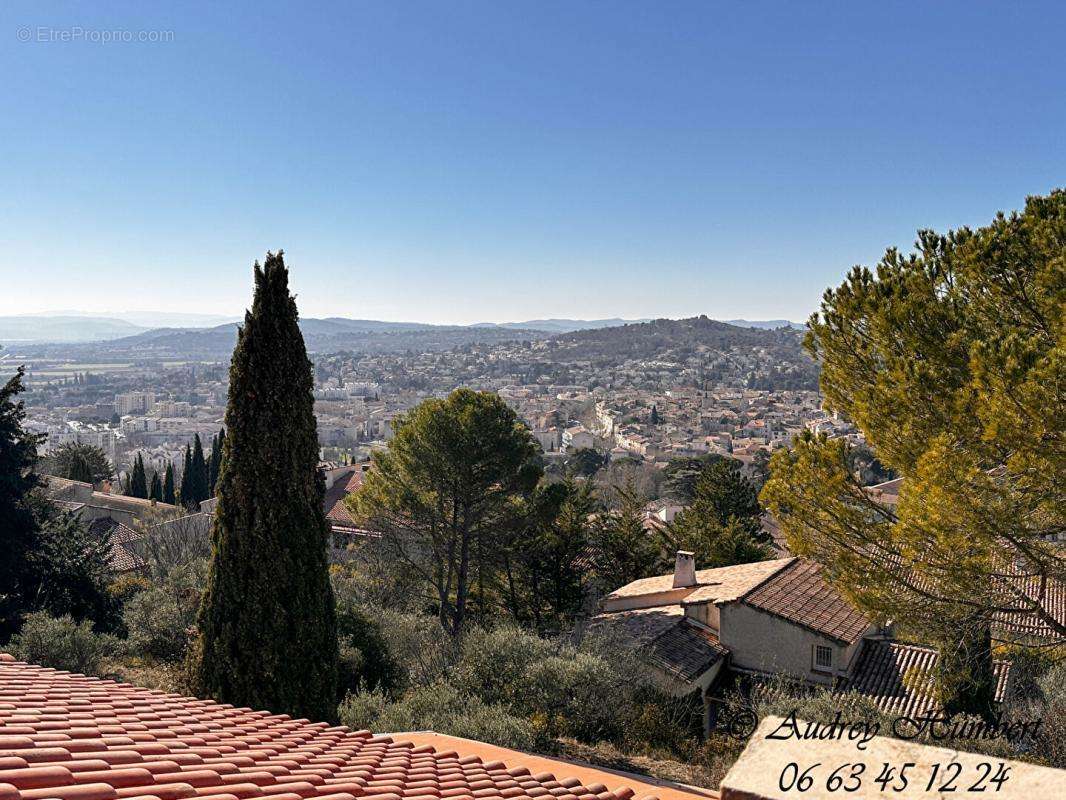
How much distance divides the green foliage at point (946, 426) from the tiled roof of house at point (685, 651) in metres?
4.73

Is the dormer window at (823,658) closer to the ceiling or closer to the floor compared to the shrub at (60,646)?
closer to the floor

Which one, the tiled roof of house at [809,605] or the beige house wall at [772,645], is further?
the tiled roof of house at [809,605]

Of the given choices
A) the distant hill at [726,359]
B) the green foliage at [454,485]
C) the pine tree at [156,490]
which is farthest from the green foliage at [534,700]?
the distant hill at [726,359]

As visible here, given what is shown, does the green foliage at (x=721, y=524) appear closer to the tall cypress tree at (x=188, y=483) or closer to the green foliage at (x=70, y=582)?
the green foliage at (x=70, y=582)

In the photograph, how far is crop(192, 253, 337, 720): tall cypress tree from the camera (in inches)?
297

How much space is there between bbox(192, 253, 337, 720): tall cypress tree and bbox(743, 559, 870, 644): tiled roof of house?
8.40 metres

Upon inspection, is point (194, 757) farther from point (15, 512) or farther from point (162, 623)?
point (15, 512)

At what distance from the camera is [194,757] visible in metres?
2.90

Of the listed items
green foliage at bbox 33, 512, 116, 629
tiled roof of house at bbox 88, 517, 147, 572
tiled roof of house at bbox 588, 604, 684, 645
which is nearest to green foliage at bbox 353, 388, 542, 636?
tiled roof of house at bbox 588, 604, 684, 645

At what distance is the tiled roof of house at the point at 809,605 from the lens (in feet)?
42.5

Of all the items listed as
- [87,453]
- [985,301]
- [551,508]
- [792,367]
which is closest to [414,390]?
[792,367]

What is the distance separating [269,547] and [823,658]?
1008cm

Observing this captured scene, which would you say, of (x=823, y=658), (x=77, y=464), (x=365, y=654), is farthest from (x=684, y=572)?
(x=77, y=464)

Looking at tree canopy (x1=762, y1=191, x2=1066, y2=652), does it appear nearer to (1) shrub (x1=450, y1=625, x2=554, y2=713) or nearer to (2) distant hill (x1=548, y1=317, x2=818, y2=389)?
(1) shrub (x1=450, y1=625, x2=554, y2=713)
